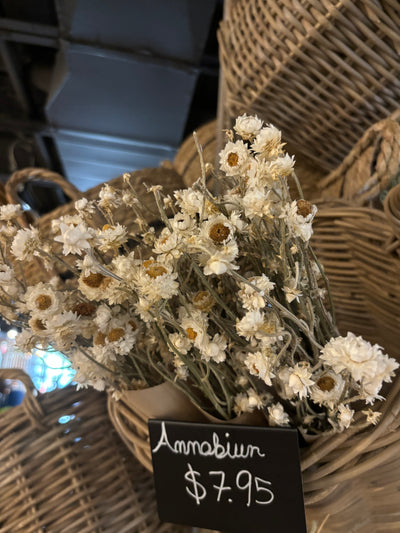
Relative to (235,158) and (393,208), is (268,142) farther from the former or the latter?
(393,208)

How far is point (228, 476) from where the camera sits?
0.50m

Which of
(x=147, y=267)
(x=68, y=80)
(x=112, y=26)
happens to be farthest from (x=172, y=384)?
(x=68, y=80)

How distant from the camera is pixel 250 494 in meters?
0.49

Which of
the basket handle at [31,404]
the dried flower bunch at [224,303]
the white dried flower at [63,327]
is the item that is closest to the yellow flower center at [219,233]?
the dried flower bunch at [224,303]

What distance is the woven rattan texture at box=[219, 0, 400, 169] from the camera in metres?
0.63

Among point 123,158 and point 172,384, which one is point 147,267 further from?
point 123,158

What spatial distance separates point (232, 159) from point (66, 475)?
22.7 inches

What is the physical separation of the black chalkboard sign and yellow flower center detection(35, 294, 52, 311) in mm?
201

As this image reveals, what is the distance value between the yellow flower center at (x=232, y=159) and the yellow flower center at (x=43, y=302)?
238 mm

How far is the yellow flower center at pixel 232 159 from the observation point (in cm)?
40

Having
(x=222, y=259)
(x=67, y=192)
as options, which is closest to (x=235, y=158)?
(x=222, y=259)

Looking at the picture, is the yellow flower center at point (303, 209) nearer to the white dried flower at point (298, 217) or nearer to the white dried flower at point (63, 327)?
the white dried flower at point (298, 217)

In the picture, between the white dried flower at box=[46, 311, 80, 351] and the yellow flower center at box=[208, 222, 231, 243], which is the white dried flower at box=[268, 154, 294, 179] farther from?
the white dried flower at box=[46, 311, 80, 351]

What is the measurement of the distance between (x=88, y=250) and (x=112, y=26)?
6.52 feet
